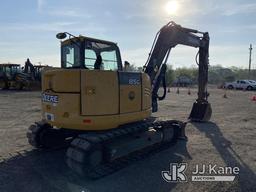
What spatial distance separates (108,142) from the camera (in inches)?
268

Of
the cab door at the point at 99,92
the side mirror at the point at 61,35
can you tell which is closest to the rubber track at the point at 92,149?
the cab door at the point at 99,92

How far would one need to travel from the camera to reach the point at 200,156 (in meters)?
7.71

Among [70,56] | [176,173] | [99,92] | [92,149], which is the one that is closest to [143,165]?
[176,173]

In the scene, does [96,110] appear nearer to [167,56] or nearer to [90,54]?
[90,54]

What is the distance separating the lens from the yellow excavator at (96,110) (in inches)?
248

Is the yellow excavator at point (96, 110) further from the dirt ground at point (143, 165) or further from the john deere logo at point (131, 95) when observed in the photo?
the dirt ground at point (143, 165)

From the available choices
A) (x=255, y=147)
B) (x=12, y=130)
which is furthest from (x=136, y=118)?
(x=12, y=130)

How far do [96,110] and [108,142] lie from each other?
857 mm

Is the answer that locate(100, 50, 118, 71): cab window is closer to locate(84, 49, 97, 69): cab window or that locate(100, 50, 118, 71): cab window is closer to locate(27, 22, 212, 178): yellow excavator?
locate(27, 22, 212, 178): yellow excavator

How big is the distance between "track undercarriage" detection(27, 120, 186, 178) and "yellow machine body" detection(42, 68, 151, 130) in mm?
308

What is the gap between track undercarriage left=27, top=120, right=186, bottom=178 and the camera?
6.14 meters

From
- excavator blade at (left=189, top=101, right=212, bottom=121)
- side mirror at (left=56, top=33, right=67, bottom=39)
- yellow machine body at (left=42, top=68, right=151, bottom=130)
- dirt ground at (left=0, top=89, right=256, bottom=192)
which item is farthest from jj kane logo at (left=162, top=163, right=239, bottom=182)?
excavator blade at (left=189, top=101, right=212, bottom=121)

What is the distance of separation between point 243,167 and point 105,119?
3.39m

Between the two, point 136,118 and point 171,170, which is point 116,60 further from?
point 171,170
